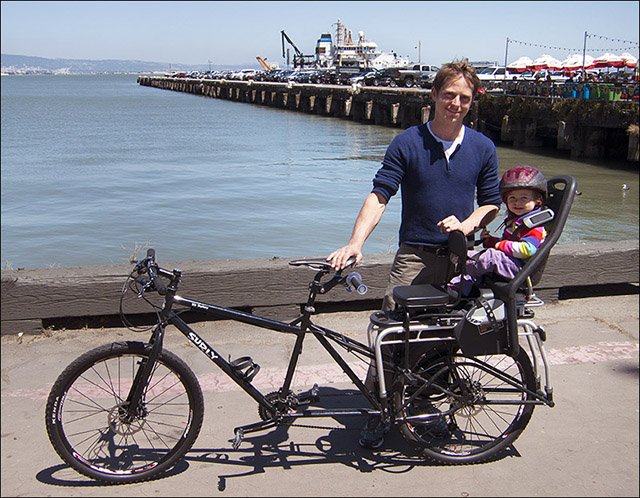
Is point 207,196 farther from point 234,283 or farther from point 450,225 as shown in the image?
point 450,225

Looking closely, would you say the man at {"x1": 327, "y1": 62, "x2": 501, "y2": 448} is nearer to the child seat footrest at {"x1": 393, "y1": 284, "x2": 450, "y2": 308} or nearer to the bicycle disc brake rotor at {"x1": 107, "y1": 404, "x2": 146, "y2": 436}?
the child seat footrest at {"x1": 393, "y1": 284, "x2": 450, "y2": 308}

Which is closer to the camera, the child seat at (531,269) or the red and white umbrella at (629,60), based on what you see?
the child seat at (531,269)

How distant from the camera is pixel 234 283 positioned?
17.0 ft

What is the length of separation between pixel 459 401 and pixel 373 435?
0.48 m

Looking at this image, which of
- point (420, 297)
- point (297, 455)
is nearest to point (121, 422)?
point (297, 455)

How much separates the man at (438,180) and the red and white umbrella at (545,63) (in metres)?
48.7

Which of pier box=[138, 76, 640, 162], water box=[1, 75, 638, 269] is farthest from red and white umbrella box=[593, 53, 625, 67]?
water box=[1, 75, 638, 269]

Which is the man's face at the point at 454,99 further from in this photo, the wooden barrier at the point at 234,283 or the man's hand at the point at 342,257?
the wooden barrier at the point at 234,283

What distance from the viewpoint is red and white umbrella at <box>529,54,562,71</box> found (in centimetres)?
4895

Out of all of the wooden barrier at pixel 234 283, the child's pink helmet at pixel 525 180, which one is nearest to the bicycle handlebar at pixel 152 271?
the child's pink helmet at pixel 525 180

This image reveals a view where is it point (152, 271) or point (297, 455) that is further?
point (297, 455)

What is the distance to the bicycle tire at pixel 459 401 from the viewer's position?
334 cm

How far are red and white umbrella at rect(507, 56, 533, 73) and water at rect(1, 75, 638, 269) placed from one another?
64.4 feet

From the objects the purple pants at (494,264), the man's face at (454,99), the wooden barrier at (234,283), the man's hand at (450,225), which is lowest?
the wooden barrier at (234,283)
